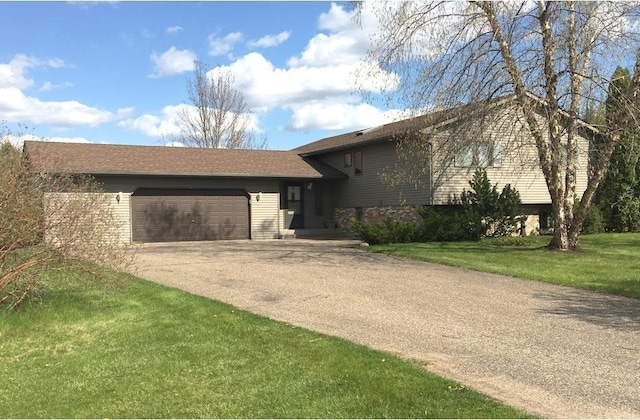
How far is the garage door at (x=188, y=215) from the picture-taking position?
21.9m

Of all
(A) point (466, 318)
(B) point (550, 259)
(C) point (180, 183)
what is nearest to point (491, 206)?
(B) point (550, 259)

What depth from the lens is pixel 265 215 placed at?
24406 millimetres

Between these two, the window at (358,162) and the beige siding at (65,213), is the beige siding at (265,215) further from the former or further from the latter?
the beige siding at (65,213)

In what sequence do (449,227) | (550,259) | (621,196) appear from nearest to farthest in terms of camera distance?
1. (550,259)
2. (449,227)
3. (621,196)

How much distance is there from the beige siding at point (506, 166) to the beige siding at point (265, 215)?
732cm

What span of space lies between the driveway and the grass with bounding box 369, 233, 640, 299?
2.42 ft

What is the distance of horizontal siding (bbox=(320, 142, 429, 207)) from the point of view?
21922mm

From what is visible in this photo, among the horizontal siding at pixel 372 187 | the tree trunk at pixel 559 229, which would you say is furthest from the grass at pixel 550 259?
the horizontal siding at pixel 372 187

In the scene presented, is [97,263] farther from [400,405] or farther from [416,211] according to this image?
[416,211]

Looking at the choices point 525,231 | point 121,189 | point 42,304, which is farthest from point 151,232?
point 525,231

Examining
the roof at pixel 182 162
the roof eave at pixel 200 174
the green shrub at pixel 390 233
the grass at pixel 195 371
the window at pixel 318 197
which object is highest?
the roof at pixel 182 162

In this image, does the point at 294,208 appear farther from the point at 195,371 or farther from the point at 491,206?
the point at 195,371

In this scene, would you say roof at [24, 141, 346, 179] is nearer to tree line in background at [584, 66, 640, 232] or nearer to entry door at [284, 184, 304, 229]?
entry door at [284, 184, 304, 229]

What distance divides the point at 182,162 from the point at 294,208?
220 inches
